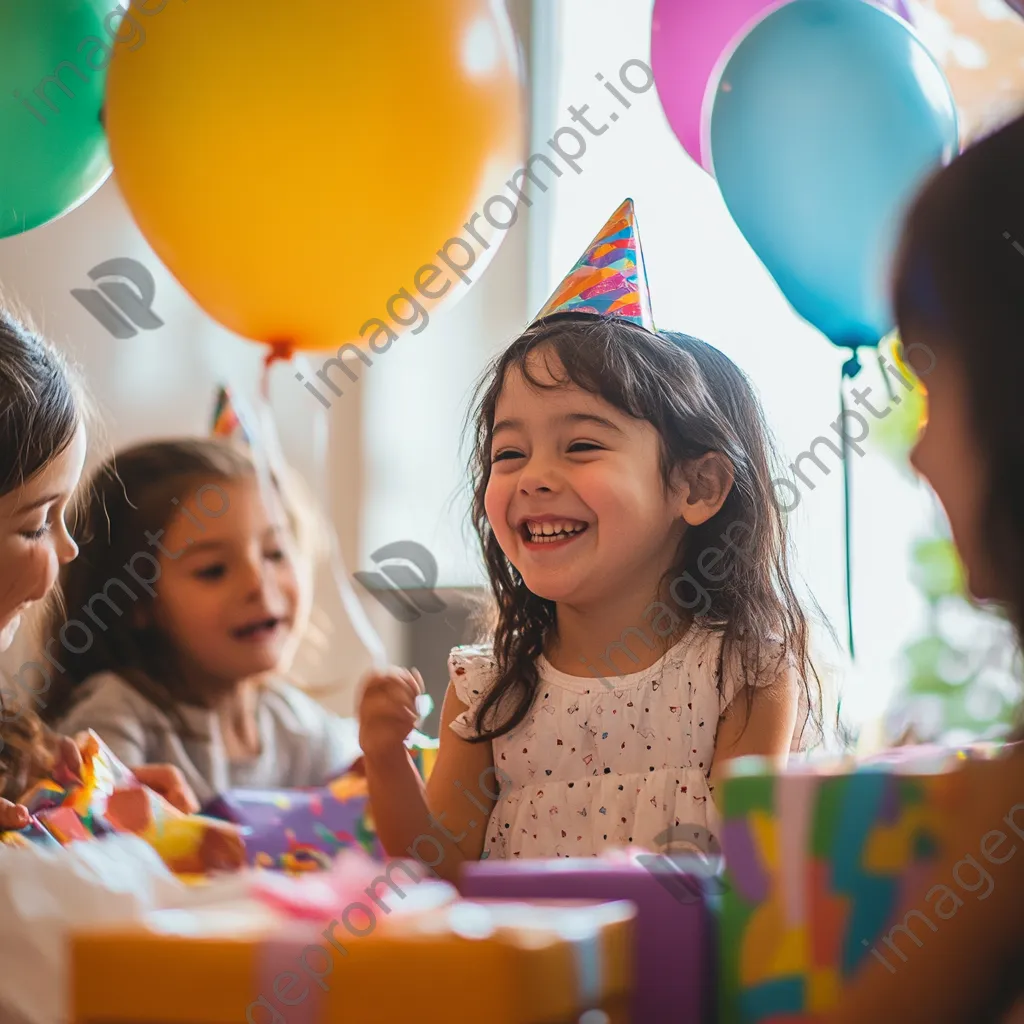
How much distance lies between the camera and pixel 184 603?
2047 mm

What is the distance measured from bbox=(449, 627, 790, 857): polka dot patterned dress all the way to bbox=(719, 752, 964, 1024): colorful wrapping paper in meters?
0.50

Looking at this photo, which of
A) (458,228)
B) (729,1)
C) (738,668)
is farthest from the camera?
(729,1)

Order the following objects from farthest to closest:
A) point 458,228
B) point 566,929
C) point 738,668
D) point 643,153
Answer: point 643,153 < point 458,228 < point 738,668 < point 566,929

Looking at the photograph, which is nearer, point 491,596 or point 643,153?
point 491,596

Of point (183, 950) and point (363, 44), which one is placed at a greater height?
point (363, 44)

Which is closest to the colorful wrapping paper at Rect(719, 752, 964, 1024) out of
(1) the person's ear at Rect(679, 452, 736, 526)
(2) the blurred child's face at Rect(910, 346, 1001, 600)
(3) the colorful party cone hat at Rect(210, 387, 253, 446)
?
(2) the blurred child's face at Rect(910, 346, 1001, 600)

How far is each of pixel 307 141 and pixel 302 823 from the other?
0.85 meters

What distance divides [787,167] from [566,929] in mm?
896

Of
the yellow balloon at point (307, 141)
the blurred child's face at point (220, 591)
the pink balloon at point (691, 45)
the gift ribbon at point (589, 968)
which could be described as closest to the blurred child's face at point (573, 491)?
the yellow balloon at point (307, 141)

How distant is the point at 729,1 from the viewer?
59.6 inches

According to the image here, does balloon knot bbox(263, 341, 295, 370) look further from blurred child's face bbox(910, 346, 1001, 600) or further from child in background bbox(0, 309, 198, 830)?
blurred child's face bbox(910, 346, 1001, 600)

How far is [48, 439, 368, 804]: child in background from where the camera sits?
2.04 metres

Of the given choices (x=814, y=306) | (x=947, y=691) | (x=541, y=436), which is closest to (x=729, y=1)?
(x=814, y=306)

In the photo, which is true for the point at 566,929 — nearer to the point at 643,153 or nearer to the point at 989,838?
the point at 989,838
